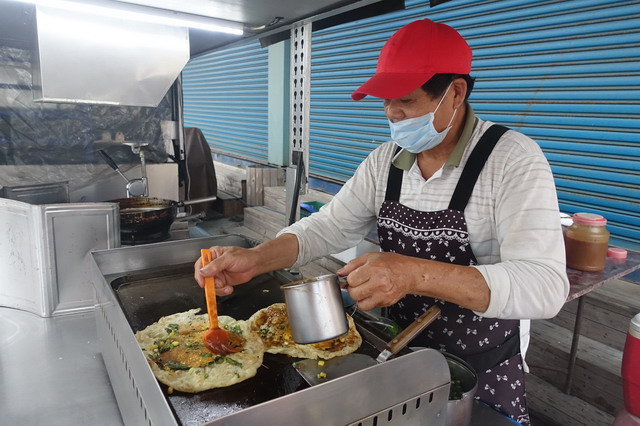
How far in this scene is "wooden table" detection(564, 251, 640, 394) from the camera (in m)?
1.94

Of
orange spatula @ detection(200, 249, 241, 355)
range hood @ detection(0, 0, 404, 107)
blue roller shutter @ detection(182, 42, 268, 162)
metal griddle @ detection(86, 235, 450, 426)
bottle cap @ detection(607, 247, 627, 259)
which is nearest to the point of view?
metal griddle @ detection(86, 235, 450, 426)

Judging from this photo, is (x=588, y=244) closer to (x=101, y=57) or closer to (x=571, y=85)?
(x=571, y=85)

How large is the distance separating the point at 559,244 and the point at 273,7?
5.26 feet

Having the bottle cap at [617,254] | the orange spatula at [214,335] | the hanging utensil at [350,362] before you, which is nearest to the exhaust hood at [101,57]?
the orange spatula at [214,335]

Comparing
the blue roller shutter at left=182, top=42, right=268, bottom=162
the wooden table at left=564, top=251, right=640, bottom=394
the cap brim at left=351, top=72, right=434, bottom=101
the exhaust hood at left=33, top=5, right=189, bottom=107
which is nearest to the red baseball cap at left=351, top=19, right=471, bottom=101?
the cap brim at left=351, top=72, right=434, bottom=101

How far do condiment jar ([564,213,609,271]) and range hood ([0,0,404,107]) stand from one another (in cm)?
152

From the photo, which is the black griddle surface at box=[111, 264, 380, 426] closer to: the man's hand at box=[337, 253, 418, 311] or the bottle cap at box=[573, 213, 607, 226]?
the man's hand at box=[337, 253, 418, 311]

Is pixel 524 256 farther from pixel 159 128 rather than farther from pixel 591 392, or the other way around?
pixel 159 128

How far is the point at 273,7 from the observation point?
195cm

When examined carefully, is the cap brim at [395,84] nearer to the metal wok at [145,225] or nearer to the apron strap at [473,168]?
the apron strap at [473,168]

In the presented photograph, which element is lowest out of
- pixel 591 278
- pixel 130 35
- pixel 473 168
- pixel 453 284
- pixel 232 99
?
pixel 591 278

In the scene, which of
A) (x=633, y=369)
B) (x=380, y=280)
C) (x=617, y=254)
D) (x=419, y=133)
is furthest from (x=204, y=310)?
(x=617, y=254)

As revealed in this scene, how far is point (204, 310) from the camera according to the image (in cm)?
154

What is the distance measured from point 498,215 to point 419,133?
0.41 meters
